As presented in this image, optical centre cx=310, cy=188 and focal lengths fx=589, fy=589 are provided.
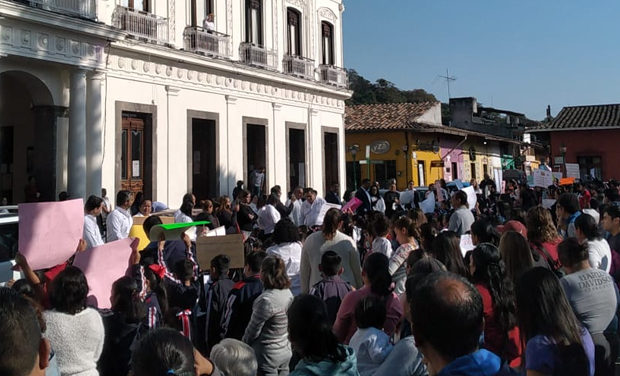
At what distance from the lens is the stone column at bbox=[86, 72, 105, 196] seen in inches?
569

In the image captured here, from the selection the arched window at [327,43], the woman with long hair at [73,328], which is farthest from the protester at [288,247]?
the arched window at [327,43]

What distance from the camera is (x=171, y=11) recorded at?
55.9ft

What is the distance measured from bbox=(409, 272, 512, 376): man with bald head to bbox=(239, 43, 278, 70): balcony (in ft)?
Answer: 58.9

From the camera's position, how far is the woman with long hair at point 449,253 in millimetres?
4996

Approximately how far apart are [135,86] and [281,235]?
10601 millimetres

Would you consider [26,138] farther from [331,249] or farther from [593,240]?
[593,240]

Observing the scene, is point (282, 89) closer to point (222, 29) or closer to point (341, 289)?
point (222, 29)

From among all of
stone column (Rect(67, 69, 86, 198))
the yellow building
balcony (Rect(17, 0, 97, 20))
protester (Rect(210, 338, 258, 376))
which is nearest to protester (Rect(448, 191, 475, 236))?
protester (Rect(210, 338, 258, 376))

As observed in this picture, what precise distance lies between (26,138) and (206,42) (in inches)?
232

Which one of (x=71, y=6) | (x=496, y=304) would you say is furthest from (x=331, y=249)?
(x=71, y=6)

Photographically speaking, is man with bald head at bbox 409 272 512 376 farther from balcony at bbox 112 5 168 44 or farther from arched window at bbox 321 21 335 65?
arched window at bbox 321 21 335 65

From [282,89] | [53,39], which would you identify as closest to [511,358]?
[53,39]

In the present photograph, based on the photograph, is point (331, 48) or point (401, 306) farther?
point (331, 48)

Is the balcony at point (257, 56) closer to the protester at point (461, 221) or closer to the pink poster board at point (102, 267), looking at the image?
the protester at point (461, 221)
